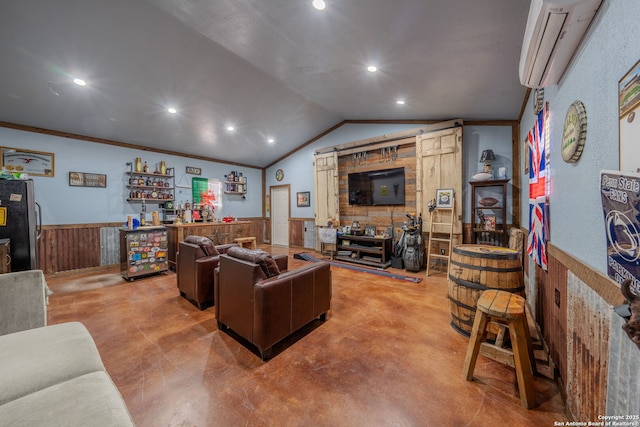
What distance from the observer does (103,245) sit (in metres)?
4.68

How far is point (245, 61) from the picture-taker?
3.27m

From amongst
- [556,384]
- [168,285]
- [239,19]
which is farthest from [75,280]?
[556,384]

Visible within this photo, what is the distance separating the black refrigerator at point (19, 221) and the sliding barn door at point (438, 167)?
17.3 feet

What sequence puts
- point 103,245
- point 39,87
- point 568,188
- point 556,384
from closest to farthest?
1. point 568,188
2. point 556,384
3. point 39,87
4. point 103,245

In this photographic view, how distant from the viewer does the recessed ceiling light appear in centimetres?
204

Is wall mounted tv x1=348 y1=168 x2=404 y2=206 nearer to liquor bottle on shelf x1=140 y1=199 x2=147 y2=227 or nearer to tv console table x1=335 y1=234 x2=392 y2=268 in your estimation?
tv console table x1=335 y1=234 x2=392 y2=268

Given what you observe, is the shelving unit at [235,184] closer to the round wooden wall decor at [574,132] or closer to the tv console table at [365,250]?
the tv console table at [365,250]

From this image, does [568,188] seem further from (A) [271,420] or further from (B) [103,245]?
(B) [103,245]

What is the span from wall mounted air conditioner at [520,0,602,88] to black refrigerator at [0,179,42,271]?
4.05 meters

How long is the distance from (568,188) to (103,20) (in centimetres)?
435

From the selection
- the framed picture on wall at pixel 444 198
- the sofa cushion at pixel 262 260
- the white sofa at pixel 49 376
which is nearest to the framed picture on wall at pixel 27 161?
the white sofa at pixel 49 376

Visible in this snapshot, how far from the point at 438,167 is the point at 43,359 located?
16.5 ft

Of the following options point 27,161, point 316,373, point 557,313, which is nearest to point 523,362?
point 557,313

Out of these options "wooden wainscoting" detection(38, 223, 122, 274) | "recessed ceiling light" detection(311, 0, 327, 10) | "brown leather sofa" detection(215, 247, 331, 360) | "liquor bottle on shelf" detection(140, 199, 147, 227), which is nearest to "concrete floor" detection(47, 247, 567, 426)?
"brown leather sofa" detection(215, 247, 331, 360)
